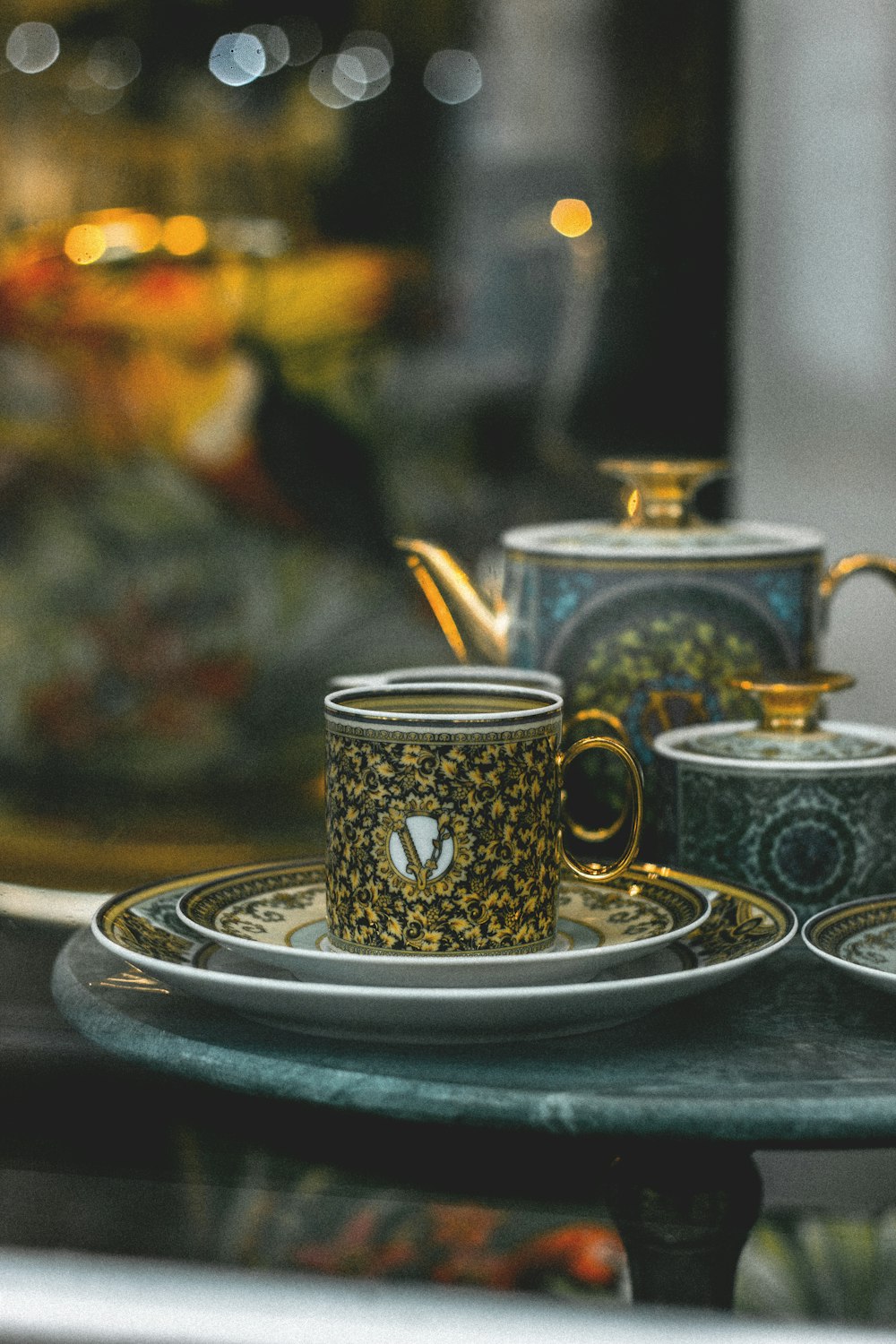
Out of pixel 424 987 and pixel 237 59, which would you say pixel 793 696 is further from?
pixel 237 59

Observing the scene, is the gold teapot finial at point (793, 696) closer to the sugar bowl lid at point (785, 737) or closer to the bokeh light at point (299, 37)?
the sugar bowl lid at point (785, 737)

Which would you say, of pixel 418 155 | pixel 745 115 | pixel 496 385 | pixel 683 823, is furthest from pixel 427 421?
pixel 683 823

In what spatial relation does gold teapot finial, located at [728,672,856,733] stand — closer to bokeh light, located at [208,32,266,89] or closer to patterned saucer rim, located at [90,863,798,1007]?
patterned saucer rim, located at [90,863,798,1007]

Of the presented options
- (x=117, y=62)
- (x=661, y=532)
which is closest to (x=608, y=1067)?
(x=661, y=532)

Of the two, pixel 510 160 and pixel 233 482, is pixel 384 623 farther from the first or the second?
pixel 510 160

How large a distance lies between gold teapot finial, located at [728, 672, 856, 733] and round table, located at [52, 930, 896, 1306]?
0.08 metres

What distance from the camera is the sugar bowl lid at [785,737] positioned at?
51 cm

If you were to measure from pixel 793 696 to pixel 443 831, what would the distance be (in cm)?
15

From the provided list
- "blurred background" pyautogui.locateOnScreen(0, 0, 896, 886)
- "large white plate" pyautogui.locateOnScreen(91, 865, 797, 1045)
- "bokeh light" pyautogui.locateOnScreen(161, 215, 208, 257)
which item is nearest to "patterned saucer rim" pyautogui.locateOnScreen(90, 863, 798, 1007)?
"large white plate" pyautogui.locateOnScreen(91, 865, 797, 1045)

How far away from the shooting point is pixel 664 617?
596mm

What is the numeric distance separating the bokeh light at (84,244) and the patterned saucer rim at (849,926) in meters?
0.76

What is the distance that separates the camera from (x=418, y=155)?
1158 mm

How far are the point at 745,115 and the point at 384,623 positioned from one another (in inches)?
18.0

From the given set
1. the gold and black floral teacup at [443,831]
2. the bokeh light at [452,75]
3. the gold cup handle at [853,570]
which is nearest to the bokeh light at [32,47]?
the bokeh light at [452,75]
